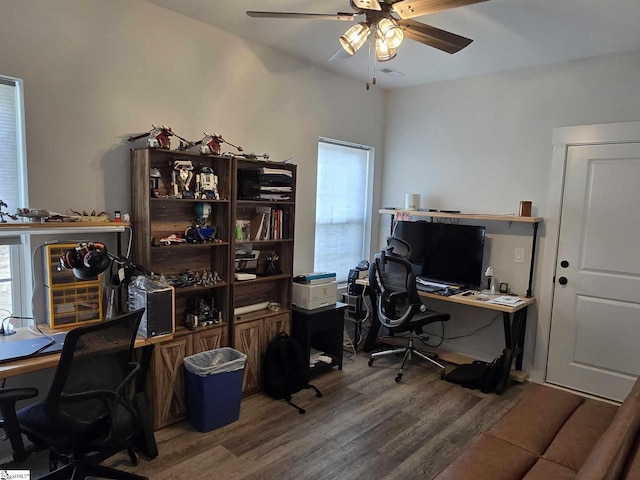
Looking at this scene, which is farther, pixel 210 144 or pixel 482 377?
pixel 482 377

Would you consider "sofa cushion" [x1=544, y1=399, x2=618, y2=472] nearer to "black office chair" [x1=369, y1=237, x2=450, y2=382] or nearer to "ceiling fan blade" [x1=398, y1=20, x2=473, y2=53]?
"black office chair" [x1=369, y1=237, x2=450, y2=382]

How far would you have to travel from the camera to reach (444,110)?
4281mm

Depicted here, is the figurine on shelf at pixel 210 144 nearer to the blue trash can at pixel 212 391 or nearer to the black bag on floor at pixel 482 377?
the blue trash can at pixel 212 391

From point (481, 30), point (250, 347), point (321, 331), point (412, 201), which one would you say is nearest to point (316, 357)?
point (321, 331)

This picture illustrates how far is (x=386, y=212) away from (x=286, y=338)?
70.8 inches

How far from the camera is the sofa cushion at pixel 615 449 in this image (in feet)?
4.14

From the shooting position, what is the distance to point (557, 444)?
196 centimetres

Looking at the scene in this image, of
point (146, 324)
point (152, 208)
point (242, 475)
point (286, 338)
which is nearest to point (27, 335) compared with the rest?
point (146, 324)

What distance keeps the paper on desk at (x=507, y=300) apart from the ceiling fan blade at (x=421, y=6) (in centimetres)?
230

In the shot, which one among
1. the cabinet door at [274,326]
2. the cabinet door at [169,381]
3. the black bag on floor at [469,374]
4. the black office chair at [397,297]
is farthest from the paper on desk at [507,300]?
the cabinet door at [169,381]

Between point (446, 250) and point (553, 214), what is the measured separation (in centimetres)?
94

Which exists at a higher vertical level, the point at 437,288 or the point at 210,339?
the point at 437,288

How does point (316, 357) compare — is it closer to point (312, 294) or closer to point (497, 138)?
point (312, 294)

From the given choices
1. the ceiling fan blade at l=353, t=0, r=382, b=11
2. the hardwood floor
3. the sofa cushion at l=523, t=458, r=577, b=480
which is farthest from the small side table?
the ceiling fan blade at l=353, t=0, r=382, b=11
